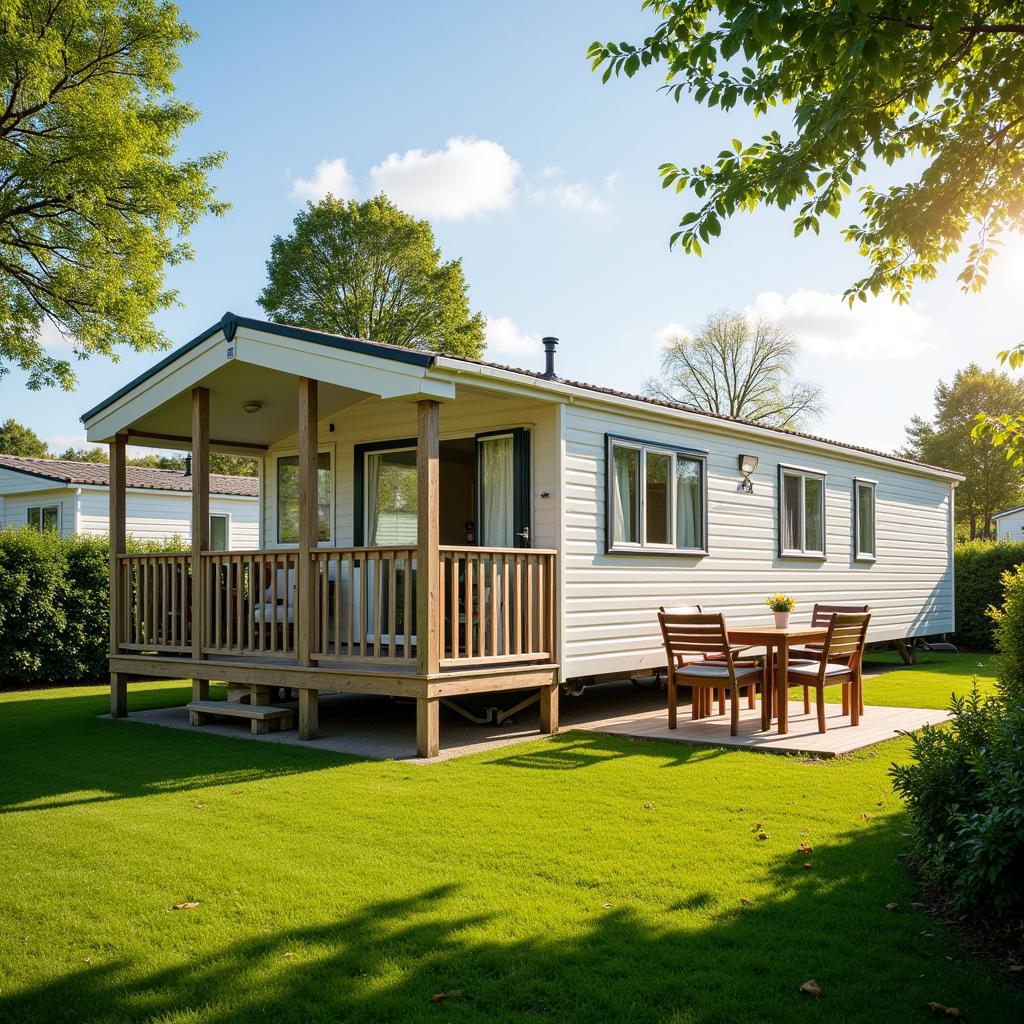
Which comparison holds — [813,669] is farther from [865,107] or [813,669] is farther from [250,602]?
[250,602]

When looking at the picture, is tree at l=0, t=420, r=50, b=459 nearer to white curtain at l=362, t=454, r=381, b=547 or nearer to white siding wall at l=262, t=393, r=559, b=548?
white siding wall at l=262, t=393, r=559, b=548

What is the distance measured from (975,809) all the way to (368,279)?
89.8ft

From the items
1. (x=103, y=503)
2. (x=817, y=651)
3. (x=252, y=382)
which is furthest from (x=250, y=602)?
(x=103, y=503)

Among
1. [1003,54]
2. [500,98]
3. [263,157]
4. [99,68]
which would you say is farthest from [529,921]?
[99,68]

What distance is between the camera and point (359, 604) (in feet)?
26.5

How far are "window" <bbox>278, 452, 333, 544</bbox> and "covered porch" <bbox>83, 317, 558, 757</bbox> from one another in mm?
886

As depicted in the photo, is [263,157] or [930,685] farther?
[263,157]

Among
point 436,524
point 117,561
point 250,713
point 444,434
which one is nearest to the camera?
point 436,524

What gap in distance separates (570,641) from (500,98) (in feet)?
17.6

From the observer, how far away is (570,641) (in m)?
8.86

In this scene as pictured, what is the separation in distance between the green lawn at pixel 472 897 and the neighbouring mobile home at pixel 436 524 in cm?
154

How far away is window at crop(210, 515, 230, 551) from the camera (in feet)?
68.9

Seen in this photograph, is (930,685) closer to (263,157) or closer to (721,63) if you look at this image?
(721,63)

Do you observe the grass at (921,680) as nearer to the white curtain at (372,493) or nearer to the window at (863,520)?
the window at (863,520)
